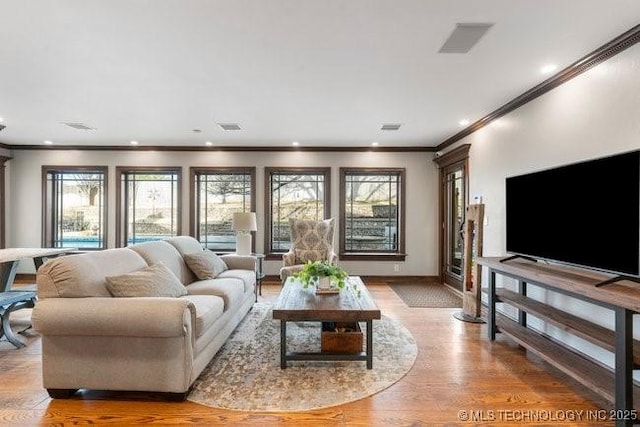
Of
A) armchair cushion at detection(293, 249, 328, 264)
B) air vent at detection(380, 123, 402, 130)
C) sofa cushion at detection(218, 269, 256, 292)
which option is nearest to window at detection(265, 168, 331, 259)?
armchair cushion at detection(293, 249, 328, 264)

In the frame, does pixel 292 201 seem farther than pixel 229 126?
Yes

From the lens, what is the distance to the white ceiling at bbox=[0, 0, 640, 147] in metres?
2.24

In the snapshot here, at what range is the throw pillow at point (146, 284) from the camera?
102 inches

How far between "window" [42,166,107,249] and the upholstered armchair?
3.80 metres

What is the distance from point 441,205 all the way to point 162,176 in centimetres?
519

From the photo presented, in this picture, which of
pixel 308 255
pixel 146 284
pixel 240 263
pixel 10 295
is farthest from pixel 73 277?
pixel 308 255

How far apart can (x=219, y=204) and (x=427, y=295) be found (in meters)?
4.03

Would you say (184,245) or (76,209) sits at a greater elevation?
(76,209)

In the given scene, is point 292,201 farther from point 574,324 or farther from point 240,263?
point 574,324

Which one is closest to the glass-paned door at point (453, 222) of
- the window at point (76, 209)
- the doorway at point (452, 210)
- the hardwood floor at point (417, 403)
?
the doorway at point (452, 210)

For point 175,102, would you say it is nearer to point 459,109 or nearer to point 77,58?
point 77,58

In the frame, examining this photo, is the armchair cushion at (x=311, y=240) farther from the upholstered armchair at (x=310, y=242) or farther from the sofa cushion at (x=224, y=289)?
the sofa cushion at (x=224, y=289)

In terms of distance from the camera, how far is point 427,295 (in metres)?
5.48

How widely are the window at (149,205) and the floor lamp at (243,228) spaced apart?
1.71 meters
